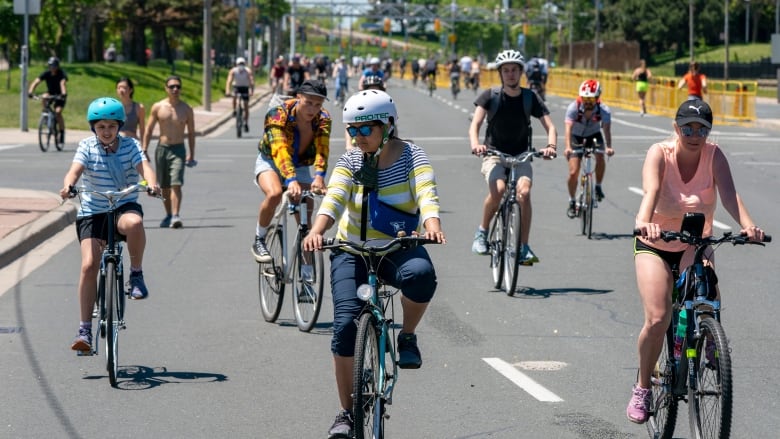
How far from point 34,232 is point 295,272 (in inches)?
212

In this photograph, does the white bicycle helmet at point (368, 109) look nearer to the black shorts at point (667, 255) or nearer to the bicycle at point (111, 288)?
the black shorts at point (667, 255)

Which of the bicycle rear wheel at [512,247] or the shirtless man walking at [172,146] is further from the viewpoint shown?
the shirtless man walking at [172,146]

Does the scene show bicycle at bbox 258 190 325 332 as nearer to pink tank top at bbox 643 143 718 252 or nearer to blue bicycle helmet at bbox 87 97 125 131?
blue bicycle helmet at bbox 87 97 125 131

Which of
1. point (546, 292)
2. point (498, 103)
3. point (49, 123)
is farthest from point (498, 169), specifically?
point (49, 123)

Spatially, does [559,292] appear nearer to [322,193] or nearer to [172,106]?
[322,193]

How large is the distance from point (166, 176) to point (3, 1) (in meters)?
38.7

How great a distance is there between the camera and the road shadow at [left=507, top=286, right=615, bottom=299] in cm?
1192

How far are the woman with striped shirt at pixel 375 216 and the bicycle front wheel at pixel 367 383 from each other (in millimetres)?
119

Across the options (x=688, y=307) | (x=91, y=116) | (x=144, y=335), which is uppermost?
(x=91, y=116)

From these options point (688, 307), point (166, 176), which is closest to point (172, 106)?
point (166, 176)

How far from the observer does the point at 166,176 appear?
16766 mm

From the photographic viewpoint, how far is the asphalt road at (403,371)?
7.62 meters

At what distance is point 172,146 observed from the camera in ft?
55.2

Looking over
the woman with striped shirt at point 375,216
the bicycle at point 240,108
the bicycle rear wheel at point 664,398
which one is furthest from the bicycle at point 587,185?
the bicycle at point 240,108
